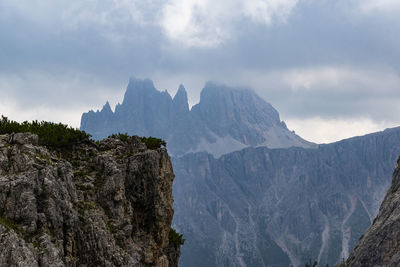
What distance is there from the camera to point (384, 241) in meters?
141

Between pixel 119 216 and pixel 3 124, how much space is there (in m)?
13.0

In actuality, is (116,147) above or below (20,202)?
above

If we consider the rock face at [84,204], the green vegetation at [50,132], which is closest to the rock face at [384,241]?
the rock face at [84,204]

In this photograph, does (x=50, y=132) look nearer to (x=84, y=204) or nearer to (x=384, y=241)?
(x=84, y=204)

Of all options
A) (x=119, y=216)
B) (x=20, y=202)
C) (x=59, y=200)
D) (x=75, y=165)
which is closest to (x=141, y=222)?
(x=119, y=216)

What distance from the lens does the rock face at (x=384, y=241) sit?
137 m

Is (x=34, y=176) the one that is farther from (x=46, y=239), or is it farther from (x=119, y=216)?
(x=119, y=216)

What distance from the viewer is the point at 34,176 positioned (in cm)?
3195

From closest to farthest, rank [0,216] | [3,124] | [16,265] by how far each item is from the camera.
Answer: [16,265]
[0,216]
[3,124]

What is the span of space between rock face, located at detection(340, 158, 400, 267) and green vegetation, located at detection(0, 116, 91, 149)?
355ft

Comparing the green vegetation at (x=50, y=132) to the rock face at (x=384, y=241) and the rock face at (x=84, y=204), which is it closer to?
the rock face at (x=84, y=204)

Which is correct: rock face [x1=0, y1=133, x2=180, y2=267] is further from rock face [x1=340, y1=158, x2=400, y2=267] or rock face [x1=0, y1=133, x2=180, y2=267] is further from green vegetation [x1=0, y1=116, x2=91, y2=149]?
rock face [x1=340, y1=158, x2=400, y2=267]

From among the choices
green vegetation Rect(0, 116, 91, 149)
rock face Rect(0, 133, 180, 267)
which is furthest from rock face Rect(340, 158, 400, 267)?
green vegetation Rect(0, 116, 91, 149)

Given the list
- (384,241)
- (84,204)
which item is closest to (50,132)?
(84,204)
